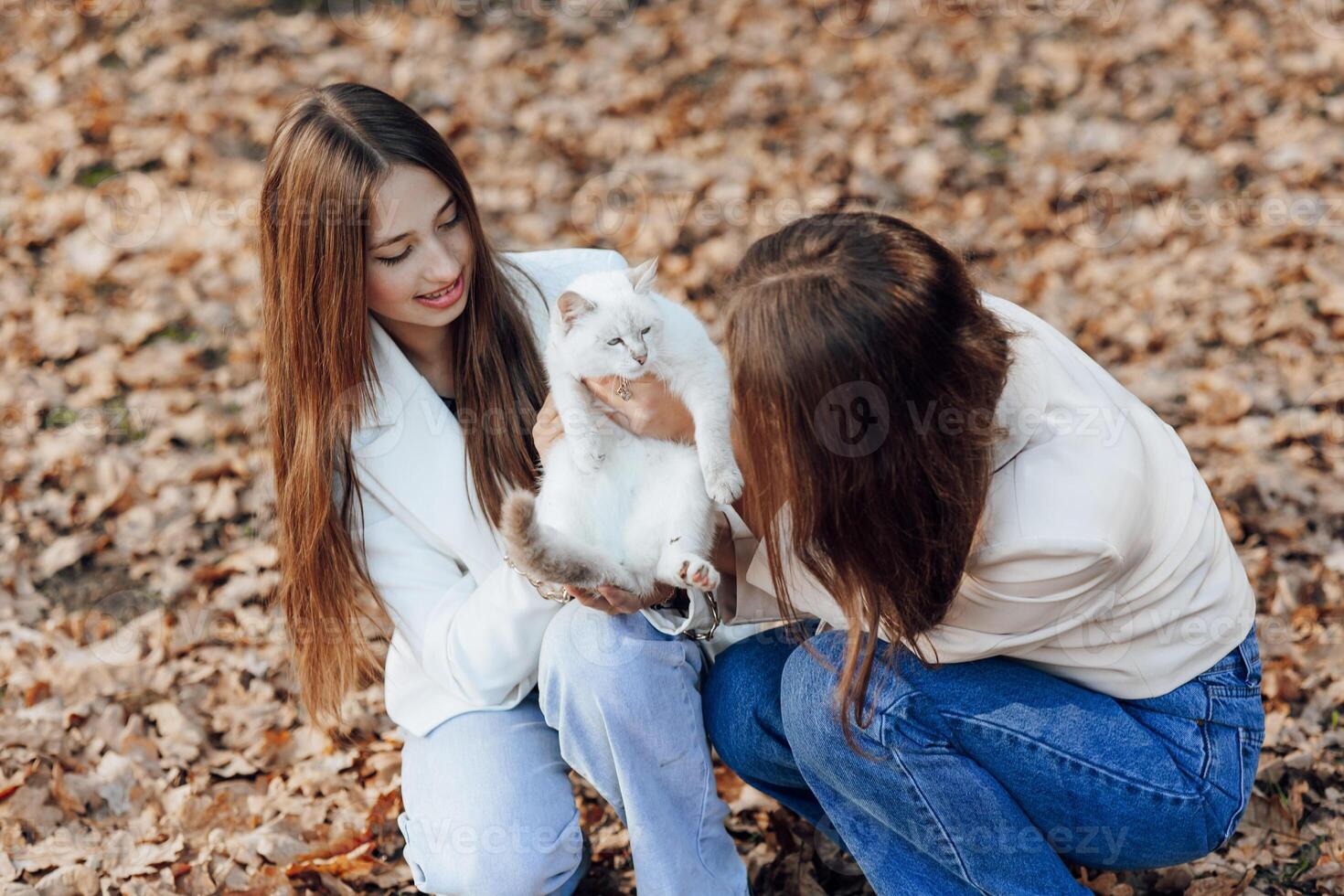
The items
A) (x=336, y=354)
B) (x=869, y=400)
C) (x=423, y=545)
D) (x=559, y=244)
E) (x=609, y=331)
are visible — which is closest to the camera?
(x=869, y=400)

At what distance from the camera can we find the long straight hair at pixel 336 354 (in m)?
2.15

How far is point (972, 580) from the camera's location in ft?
5.92

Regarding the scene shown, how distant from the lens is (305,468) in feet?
7.49

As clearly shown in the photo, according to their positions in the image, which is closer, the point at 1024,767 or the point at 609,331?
the point at 1024,767

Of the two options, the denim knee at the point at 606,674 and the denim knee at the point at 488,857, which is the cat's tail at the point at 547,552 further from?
the denim knee at the point at 488,857

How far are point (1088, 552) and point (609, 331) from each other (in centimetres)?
98

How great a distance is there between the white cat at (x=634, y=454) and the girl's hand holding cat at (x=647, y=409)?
0.02 metres

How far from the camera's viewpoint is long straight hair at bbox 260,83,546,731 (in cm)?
215

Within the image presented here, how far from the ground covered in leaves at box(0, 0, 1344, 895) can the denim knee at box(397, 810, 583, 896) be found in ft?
1.33

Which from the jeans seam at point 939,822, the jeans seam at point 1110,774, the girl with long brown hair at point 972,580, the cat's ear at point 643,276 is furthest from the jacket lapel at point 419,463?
the jeans seam at point 1110,774

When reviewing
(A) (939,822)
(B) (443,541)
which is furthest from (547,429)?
(A) (939,822)

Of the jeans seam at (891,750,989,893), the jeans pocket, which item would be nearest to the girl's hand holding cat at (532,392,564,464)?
the jeans seam at (891,750,989,893)

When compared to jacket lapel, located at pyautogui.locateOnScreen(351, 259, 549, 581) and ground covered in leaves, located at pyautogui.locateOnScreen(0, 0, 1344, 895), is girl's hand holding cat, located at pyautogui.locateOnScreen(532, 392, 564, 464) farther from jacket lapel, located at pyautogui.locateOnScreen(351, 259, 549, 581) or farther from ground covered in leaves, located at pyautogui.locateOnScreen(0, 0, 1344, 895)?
ground covered in leaves, located at pyautogui.locateOnScreen(0, 0, 1344, 895)

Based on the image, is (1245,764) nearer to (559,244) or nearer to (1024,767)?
(1024,767)
